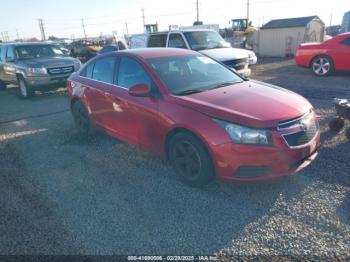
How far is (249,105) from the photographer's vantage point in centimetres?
324

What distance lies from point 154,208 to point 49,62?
8.02 meters

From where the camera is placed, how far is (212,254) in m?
2.49

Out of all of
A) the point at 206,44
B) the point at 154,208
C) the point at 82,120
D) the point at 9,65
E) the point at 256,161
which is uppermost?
the point at 206,44

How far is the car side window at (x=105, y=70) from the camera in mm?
4543

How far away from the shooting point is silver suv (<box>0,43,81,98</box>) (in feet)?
30.2

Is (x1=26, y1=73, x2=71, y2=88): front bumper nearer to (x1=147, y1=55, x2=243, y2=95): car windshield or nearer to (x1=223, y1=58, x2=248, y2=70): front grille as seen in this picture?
(x1=223, y1=58, x2=248, y2=70): front grille

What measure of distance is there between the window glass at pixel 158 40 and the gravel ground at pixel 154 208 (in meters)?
6.90

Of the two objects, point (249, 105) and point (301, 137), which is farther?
point (249, 105)

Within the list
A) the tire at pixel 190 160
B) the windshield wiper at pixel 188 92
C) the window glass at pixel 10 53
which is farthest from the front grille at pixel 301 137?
the window glass at pixel 10 53

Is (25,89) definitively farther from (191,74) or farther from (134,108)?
(191,74)

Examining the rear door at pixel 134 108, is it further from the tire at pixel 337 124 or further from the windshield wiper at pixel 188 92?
the tire at pixel 337 124

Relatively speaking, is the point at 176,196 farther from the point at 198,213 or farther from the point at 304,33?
the point at 304,33

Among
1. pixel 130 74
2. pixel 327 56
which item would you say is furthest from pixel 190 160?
pixel 327 56

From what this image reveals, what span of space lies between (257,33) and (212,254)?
Result: 20.8 m
